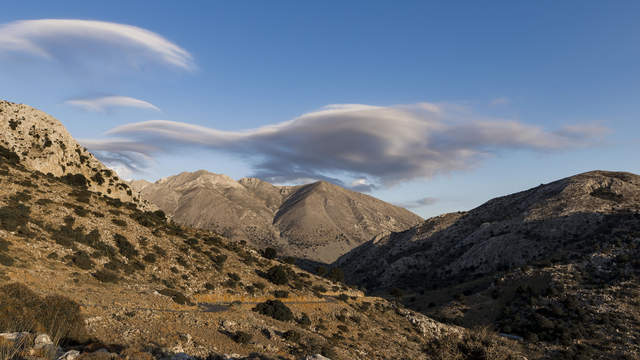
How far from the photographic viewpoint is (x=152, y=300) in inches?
1261

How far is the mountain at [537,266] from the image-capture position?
186 feet

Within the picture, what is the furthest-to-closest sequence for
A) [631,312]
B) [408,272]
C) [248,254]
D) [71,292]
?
1. [408,272]
2. [248,254]
3. [631,312]
4. [71,292]

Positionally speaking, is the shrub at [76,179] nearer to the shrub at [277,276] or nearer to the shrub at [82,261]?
the shrub at [82,261]

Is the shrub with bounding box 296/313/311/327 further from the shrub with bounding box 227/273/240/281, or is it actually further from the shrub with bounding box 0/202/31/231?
the shrub with bounding box 0/202/31/231

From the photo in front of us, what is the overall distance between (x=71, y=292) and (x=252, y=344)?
14.0 meters

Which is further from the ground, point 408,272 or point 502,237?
point 502,237

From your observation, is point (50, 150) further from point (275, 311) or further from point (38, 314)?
point (38, 314)

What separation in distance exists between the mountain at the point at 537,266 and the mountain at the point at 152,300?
1252 cm

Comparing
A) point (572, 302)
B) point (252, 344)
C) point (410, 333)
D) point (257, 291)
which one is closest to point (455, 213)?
point (572, 302)

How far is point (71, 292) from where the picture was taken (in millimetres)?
27547

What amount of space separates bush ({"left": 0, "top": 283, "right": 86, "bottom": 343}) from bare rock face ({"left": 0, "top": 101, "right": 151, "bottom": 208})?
2034 inches

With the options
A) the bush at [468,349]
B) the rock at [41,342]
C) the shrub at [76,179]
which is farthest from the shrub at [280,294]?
the shrub at [76,179]

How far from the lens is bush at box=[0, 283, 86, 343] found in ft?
60.8

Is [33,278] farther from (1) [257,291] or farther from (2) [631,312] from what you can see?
(2) [631,312]
